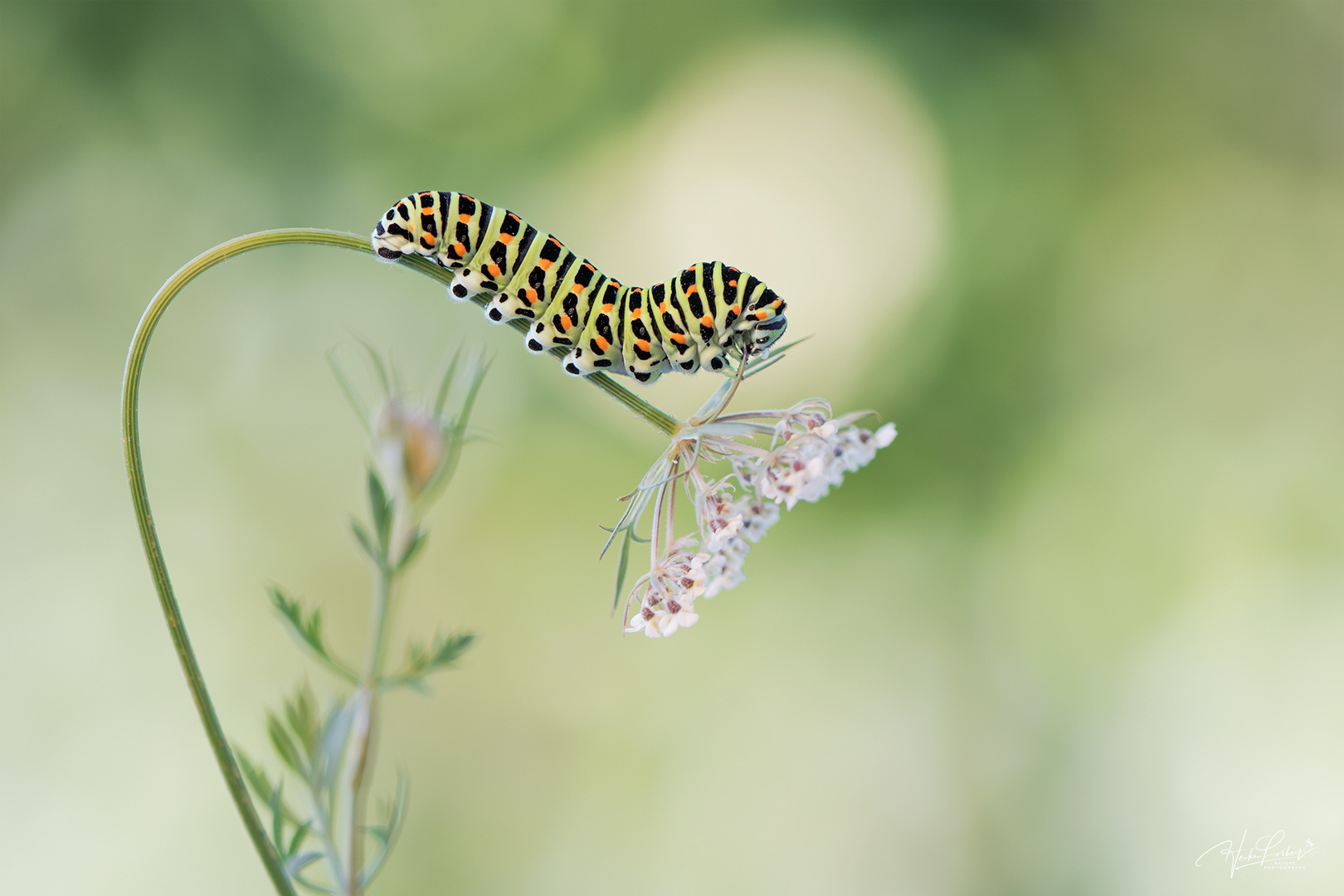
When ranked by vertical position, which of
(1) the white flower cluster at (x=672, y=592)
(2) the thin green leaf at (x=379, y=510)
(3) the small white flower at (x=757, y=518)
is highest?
(3) the small white flower at (x=757, y=518)

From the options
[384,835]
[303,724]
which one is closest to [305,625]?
[303,724]

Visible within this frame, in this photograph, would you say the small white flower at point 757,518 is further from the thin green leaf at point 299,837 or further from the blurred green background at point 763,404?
the blurred green background at point 763,404

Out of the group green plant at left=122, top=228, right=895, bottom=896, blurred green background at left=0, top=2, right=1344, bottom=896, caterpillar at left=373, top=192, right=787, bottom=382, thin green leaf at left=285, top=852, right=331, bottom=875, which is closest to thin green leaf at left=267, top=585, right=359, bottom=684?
green plant at left=122, top=228, right=895, bottom=896

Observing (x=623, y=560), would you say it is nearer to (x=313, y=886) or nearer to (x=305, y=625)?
(x=305, y=625)

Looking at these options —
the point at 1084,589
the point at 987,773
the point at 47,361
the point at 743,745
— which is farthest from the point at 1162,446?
the point at 47,361

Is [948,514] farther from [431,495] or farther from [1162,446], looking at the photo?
[431,495]

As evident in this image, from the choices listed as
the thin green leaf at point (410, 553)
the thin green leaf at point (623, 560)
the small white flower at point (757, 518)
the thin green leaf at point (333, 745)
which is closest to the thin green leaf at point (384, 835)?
the thin green leaf at point (333, 745)
